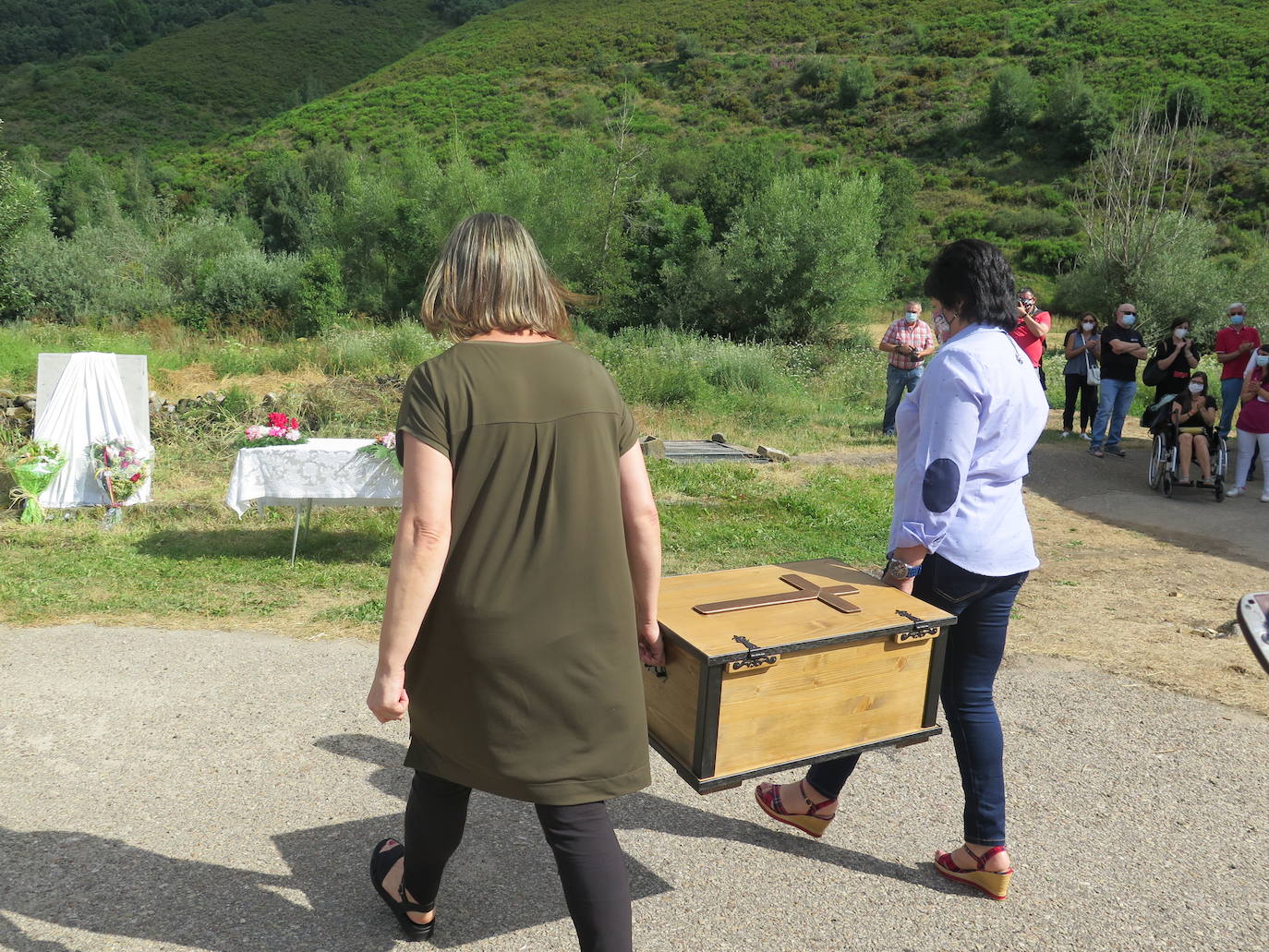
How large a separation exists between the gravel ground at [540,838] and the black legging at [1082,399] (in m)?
9.10

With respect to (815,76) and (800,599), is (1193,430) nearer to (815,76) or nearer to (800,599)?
(800,599)

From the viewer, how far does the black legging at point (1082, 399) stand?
41.1ft

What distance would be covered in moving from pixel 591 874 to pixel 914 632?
3.78ft

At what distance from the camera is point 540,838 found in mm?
3105

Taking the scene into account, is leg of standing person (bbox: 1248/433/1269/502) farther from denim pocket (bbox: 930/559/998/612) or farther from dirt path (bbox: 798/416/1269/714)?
denim pocket (bbox: 930/559/998/612)

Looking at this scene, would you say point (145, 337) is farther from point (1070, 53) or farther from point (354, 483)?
point (1070, 53)

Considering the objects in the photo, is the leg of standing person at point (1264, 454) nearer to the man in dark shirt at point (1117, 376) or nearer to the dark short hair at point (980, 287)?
the man in dark shirt at point (1117, 376)

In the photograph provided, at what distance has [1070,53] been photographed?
195 feet

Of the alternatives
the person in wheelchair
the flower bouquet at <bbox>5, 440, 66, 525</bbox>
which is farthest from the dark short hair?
the person in wheelchair

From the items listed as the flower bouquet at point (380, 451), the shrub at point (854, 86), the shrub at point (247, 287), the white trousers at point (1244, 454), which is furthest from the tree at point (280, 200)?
the white trousers at point (1244, 454)

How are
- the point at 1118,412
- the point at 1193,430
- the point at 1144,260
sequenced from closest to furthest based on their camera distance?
the point at 1193,430, the point at 1118,412, the point at 1144,260

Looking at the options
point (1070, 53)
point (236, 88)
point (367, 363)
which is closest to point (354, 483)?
point (367, 363)

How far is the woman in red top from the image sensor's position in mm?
9438

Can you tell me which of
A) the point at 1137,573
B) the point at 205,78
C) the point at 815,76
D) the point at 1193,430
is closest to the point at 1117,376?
the point at 1193,430
